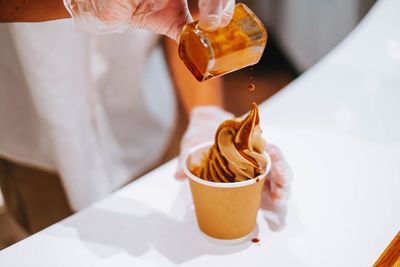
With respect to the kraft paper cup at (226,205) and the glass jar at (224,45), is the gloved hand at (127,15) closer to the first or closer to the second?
the glass jar at (224,45)

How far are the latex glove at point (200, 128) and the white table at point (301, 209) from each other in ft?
0.20

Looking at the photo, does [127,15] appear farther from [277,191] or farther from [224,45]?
[277,191]

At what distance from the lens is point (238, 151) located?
2.41 ft

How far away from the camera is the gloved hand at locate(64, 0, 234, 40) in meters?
0.75

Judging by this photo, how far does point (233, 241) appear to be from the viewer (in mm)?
789

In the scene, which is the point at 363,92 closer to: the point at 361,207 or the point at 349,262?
the point at 361,207

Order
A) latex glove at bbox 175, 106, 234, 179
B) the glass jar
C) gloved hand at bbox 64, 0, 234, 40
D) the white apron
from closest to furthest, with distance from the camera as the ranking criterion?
the glass jar, gloved hand at bbox 64, 0, 234, 40, latex glove at bbox 175, 106, 234, 179, the white apron

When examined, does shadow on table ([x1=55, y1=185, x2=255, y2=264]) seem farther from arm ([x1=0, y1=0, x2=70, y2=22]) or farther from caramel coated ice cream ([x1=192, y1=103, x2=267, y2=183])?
arm ([x1=0, y1=0, x2=70, y2=22])

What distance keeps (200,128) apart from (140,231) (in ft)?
1.07

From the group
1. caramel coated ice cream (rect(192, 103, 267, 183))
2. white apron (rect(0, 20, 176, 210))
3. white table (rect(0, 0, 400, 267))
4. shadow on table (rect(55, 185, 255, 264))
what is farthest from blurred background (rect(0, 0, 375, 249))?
caramel coated ice cream (rect(192, 103, 267, 183))

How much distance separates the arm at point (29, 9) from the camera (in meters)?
0.81

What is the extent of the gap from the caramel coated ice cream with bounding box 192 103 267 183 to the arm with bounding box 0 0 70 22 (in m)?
0.36

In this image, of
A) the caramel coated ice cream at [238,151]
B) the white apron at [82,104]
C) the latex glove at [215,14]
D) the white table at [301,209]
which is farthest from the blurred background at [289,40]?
the latex glove at [215,14]

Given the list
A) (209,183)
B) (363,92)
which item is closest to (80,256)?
(209,183)
